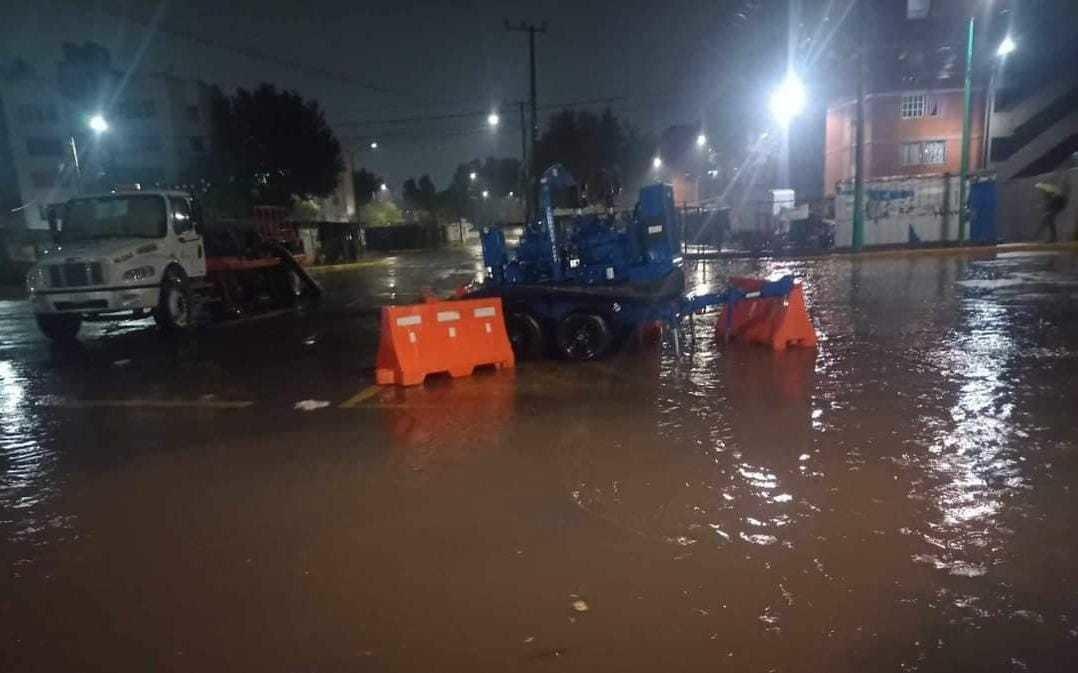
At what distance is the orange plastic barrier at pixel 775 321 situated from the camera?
30.9 ft

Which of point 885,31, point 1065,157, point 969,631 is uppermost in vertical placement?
point 885,31

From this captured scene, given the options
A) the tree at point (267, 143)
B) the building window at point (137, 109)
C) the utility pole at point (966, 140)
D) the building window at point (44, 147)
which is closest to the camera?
the utility pole at point (966, 140)

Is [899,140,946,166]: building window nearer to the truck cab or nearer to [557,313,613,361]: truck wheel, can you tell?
[557,313,613,361]: truck wheel

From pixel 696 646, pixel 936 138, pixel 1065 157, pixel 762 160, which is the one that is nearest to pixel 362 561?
pixel 696 646

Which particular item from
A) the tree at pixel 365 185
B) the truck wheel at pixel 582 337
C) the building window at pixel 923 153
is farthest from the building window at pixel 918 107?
the tree at pixel 365 185

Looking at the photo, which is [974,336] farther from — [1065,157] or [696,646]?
[1065,157]

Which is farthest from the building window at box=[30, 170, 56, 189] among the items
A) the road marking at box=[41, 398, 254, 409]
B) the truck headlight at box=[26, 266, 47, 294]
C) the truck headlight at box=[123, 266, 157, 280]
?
the road marking at box=[41, 398, 254, 409]

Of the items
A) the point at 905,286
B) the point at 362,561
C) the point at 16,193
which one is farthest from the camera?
the point at 16,193

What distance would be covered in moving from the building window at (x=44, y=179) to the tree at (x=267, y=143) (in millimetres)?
20927

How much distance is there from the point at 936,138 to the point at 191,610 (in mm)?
46534

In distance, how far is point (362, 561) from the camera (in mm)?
4031

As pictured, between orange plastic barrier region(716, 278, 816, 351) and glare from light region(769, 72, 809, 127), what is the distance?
34.3 m

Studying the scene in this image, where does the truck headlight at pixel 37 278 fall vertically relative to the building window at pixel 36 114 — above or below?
below

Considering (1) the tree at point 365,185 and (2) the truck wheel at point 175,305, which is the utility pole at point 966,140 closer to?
(2) the truck wheel at point 175,305
